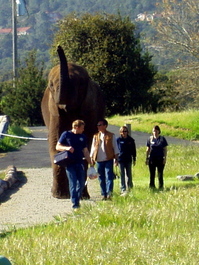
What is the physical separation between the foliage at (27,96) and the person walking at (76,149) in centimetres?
3196

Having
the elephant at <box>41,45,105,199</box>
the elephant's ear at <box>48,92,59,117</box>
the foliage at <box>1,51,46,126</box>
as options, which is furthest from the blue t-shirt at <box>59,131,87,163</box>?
the foliage at <box>1,51,46,126</box>

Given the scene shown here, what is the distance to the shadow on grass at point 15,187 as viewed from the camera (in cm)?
1566

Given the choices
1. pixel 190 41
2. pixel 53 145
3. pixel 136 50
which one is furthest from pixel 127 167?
pixel 136 50

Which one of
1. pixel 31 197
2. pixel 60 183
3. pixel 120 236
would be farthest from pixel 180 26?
pixel 120 236

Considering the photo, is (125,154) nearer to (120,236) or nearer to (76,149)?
(76,149)

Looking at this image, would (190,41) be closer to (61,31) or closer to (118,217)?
(61,31)

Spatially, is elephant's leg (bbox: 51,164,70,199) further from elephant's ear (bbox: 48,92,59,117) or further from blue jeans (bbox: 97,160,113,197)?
elephant's ear (bbox: 48,92,59,117)

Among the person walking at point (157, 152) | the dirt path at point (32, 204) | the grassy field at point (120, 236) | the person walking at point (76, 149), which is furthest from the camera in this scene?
the person walking at point (157, 152)

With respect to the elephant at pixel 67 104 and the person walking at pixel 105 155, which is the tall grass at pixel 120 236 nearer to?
the person walking at pixel 105 155

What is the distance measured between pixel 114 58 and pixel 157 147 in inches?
1272

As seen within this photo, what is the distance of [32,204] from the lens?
47.0 ft

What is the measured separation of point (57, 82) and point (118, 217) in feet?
12.9

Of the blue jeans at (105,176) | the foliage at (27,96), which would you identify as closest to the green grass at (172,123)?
the foliage at (27,96)

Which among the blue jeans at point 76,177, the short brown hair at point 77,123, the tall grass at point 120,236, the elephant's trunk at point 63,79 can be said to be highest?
the elephant's trunk at point 63,79
